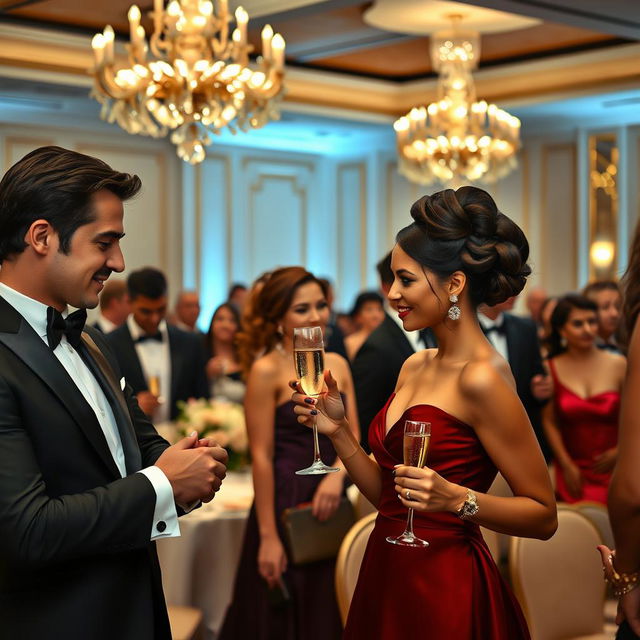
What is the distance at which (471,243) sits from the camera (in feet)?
7.86

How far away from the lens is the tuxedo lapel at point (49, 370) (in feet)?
6.48

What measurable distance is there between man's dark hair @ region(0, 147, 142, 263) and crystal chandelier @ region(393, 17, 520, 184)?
647 cm

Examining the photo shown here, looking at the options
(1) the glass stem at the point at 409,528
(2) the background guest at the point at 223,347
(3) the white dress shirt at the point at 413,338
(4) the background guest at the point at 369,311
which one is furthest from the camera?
(4) the background guest at the point at 369,311

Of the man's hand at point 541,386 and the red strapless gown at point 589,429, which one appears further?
the red strapless gown at point 589,429

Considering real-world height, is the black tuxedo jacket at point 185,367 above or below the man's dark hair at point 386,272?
below

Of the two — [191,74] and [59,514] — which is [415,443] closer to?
[59,514]

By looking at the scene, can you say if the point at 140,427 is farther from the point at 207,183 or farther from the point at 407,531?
the point at 207,183

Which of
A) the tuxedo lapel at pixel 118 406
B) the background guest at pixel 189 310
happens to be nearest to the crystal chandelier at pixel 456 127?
the background guest at pixel 189 310

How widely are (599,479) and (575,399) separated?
0.44 m

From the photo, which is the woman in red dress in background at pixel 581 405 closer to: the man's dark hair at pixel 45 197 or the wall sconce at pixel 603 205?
the man's dark hair at pixel 45 197

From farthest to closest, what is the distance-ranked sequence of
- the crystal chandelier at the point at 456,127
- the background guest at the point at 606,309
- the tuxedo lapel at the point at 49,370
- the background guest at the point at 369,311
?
the background guest at the point at 369,311
the crystal chandelier at the point at 456,127
the background guest at the point at 606,309
the tuxedo lapel at the point at 49,370

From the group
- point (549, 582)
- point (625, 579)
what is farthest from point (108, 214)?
point (549, 582)

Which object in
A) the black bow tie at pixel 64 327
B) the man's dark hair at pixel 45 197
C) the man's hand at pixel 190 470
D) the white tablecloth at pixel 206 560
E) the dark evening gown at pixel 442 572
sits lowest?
the white tablecloth at pixel 206 560

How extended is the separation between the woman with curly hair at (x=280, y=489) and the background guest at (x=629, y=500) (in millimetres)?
1605
